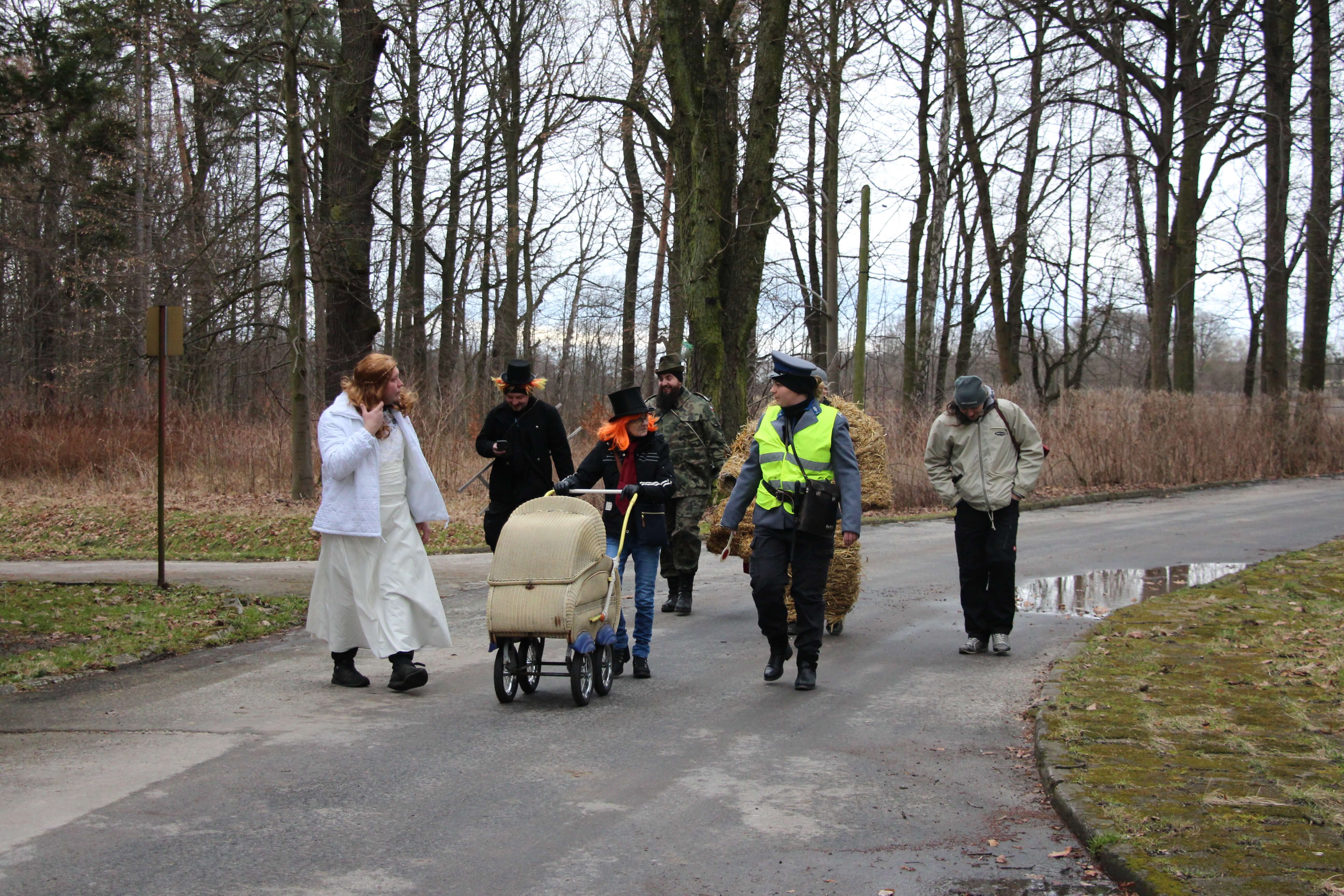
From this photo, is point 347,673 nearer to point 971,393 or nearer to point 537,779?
point 537,779

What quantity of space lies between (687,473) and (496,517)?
2.50 metres

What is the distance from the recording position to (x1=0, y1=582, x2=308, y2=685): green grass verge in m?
8.41

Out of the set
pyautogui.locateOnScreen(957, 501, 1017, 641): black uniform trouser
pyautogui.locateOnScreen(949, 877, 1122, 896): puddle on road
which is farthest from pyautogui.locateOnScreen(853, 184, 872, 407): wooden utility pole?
pyautogui.locateOnScreen(949, 877, 1122, 896): puddle on road

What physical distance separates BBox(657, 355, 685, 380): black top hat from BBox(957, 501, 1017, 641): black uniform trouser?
2653mm

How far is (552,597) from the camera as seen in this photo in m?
7.04

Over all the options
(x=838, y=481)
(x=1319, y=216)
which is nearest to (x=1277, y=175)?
(x=1319, y=216)

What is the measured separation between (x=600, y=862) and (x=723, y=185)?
16.3 meters

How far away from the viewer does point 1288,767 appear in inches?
221

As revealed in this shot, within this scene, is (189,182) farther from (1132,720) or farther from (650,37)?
(1132,720)

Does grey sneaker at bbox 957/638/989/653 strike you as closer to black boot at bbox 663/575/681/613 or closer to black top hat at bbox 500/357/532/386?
black boot at bbox 663/575/681/613

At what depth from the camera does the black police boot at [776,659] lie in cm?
806

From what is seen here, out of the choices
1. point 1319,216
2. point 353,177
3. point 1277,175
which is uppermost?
point 1277,175

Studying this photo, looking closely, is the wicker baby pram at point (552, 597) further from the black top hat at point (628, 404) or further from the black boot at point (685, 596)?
→ the black boot at point (685, 596)

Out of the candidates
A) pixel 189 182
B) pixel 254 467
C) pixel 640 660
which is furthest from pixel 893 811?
pixel 189 182
